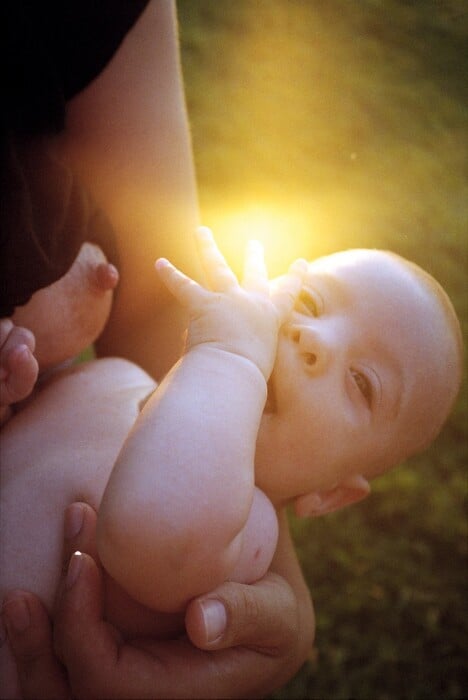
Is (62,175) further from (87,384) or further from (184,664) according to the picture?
(184,664)

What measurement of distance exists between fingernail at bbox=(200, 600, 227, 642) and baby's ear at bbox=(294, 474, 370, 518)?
0.97 ft

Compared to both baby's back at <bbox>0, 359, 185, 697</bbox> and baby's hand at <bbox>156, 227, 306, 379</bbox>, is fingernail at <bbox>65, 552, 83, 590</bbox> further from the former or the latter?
baby's hand at <bbox>156, 227, 306, 379</bbox>

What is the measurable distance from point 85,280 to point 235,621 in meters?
0.55

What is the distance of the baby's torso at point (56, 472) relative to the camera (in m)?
0.89

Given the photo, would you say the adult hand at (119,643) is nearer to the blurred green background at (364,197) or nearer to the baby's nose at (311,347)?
the baby's nose at (311,347)

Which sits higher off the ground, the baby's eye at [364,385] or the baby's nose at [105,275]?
the baby's nose at [105,275]

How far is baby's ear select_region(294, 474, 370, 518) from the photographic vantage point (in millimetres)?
1083

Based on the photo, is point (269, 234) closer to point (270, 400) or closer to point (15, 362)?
point (270, 400)

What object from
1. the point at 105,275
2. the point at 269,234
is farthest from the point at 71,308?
the point at 269,234

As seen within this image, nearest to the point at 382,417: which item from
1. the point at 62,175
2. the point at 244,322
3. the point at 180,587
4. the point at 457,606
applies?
the point at 244,322

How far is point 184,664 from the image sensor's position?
912 mm

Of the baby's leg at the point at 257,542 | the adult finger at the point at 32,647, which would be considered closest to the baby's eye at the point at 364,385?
the baby's leg at the point at 257,542

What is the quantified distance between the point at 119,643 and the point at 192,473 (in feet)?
1.13

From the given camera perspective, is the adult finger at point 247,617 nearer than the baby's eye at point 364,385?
Yes
